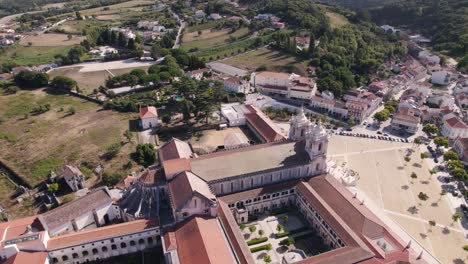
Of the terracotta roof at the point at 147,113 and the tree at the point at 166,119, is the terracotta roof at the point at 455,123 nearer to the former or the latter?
the tree at the point at 166,119

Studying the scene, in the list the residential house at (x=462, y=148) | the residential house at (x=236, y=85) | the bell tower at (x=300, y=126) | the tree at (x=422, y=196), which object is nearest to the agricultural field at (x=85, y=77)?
the residential house at (x=236, y=85)

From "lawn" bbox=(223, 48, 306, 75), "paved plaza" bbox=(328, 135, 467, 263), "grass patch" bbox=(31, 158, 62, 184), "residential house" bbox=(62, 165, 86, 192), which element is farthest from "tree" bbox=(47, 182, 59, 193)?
"lawn" bbox=(223, 48, 306, 75)

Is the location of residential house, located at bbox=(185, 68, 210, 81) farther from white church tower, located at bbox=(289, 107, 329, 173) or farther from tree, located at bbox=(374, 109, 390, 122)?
white church tower, located at bbox=(289, 107, 329, 173)

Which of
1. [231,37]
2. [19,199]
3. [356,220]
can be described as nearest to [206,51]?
[231,37]

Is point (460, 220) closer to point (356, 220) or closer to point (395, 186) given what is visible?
point (395, 186)

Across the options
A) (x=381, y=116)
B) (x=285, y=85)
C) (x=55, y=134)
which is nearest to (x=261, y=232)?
(x=381, y=116)
